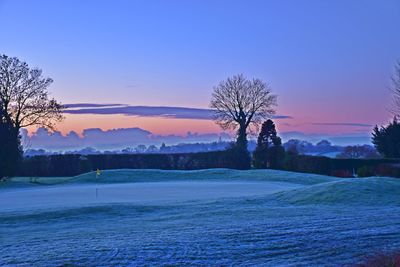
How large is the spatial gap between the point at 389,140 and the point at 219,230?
3981 cm

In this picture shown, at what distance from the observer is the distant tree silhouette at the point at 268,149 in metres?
51.7

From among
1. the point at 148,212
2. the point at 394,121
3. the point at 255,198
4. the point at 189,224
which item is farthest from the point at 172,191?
the point at 394,121

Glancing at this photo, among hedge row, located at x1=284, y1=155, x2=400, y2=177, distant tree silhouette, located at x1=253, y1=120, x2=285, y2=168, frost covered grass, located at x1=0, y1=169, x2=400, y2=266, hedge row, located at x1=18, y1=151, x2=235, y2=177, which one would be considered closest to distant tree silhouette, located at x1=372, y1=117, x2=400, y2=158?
hedge row, located at x1=284, y1=155, x2=400, y2=177

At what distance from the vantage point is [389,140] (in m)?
51.1

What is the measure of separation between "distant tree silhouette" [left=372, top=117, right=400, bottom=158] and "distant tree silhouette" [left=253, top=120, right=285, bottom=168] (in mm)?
8023

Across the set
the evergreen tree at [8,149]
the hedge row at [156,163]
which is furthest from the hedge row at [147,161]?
the evergreen tree at [8,149]

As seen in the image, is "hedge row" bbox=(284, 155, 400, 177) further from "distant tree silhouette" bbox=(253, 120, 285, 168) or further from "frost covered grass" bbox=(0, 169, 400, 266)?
"frost covered grass" bbox=(0, 169, 400, 266)

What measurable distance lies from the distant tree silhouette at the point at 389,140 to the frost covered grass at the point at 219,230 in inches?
1058

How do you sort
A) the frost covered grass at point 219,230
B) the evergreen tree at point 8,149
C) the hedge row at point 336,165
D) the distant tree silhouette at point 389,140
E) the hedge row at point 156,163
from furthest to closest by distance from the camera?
the distant tree silhouette at point 389,140 → the hedge row at point 156,163 → the hedge row at point 336,165 → the evergreen tree at point 8,149 → the frost covered grass at point 219,230

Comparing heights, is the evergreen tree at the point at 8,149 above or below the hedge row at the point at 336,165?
above

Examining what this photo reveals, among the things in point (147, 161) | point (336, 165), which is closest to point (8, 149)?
point (147, 161)

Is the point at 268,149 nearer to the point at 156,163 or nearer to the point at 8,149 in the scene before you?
the point at 156,163

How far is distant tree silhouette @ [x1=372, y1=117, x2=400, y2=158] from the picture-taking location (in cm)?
5053

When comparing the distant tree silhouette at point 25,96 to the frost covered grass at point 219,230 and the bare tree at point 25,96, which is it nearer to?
the bare tree at point 25,96
